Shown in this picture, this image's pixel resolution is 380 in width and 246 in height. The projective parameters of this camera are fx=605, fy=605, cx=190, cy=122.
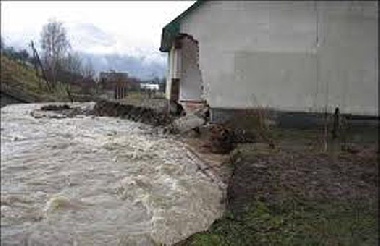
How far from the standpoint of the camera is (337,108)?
1313cm

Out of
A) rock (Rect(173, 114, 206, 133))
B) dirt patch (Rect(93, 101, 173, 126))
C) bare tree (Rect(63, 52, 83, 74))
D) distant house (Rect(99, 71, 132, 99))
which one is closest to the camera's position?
Answer: rock (Rect(173, 114, 206, 133))

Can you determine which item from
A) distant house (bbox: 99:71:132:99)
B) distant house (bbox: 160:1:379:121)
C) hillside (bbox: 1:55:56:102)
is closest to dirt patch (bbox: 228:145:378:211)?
distant house (bbox: 160:1:379:121)

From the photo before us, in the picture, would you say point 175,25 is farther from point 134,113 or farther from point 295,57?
point 134,113

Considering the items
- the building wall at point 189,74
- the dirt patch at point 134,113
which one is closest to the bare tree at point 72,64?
the dirt patch at point 134,113

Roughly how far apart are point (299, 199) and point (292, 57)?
21.9 ft

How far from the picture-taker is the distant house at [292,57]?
1329 cm

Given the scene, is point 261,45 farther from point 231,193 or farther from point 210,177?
point 231,193

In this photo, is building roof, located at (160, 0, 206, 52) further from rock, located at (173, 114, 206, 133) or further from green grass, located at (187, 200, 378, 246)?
green grass, located at (187, 200, 378, 246)

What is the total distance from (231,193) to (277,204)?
80 centimetres

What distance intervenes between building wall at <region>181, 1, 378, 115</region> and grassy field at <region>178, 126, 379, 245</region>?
129 inches

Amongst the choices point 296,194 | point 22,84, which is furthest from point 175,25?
point 22,84

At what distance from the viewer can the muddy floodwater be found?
6.68 meters

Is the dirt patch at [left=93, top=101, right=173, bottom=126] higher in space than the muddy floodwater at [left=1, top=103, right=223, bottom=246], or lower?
higher

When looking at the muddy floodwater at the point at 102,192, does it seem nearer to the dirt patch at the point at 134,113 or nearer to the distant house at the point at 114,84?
the dirt patch at the point at 134,113
